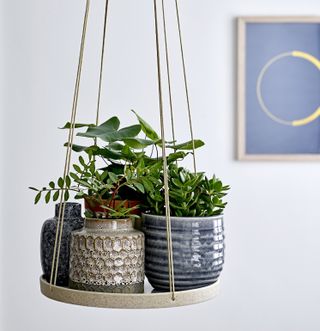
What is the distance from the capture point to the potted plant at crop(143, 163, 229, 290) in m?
1.07

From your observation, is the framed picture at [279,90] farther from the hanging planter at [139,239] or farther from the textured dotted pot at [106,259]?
the textured dotted pot at [106,259]

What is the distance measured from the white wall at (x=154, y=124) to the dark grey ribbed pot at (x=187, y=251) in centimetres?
124

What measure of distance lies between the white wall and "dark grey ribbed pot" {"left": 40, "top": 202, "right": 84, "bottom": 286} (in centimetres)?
119

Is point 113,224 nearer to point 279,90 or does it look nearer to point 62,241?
point 62,241

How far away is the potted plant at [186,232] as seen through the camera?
1.07 metres

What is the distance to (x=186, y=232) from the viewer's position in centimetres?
107

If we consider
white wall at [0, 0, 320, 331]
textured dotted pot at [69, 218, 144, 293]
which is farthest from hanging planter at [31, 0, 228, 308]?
white wall at [0, 0, 320, 331]

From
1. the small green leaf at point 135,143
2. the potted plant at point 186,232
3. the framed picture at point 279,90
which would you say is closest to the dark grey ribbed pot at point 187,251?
the potted plant at point 186,232

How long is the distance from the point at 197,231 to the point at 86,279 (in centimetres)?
21

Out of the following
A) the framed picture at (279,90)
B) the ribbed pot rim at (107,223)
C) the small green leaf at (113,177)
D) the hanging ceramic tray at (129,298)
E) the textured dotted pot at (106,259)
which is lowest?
the hanging ceramic tray at (129,298)

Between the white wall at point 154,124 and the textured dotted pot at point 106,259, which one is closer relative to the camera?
the textured dotted pot at point 106,259

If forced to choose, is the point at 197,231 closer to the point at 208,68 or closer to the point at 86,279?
the point at 86,279

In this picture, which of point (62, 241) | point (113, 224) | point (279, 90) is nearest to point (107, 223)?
point (113, 224)

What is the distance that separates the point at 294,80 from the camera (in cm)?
231
